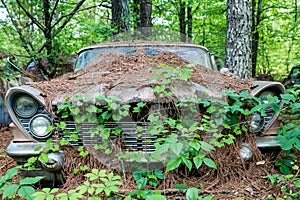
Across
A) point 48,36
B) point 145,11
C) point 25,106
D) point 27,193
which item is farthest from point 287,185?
point 145,11

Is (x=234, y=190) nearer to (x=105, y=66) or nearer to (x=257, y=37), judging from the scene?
(x=105, y=66)

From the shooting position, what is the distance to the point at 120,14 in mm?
6574

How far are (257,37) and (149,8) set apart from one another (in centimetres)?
434

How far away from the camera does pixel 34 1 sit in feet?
19.3

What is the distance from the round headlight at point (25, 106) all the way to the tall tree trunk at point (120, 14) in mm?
4628

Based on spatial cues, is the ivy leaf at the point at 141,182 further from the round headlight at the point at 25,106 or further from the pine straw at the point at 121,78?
the round headlight at the point at 25,106

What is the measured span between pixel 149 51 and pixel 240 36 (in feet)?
6.53

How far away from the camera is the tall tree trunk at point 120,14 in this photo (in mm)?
6484

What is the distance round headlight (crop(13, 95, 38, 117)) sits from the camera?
2.19 m

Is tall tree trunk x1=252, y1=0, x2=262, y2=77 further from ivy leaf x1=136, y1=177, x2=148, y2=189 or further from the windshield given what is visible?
ivy leaf x1=136, y1=177, x2=148, y2=189

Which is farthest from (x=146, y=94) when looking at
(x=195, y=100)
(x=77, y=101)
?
(x=77, y=101)

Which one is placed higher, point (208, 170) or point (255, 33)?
point (255, 33)

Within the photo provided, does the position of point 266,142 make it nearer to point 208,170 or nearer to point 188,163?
point 208,170

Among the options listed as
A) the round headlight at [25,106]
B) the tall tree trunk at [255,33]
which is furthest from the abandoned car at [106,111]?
the tall tree trunk at [255,33]
